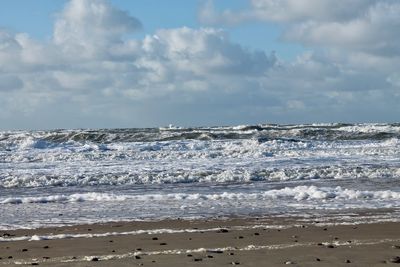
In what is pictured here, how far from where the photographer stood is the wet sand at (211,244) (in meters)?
6.79

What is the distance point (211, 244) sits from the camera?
805 centimetres

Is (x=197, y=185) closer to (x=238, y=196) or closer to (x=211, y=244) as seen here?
(x=238, y=196)

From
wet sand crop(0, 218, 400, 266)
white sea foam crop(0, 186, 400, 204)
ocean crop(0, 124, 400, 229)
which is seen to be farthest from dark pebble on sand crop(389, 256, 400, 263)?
white sea foam crop(0, 186, 400, 204)

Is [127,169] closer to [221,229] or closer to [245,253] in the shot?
[221,229]

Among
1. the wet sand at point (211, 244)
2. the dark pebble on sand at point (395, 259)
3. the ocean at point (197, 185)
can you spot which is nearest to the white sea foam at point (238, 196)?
the ocean at point (197, 185)

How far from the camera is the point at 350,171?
19219 millimetres

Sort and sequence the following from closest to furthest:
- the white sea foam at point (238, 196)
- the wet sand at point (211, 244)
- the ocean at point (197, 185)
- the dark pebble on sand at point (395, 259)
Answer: the dark pebble on sand at point (395, 259) → the wet sand at point (211, 244) → the ocean at point (197, 185) → the white sea foam at point (238, 196)

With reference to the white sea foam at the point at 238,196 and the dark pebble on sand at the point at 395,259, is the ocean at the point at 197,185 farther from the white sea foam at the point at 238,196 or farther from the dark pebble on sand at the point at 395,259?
the dark pebble on sand at the point at 395,259

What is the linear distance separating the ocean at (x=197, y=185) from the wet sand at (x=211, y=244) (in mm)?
1032

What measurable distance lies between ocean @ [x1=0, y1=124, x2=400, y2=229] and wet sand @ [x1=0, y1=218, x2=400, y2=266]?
1032 mm

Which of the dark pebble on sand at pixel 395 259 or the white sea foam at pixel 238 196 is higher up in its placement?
the dark pebble on sand at pixel 395 259

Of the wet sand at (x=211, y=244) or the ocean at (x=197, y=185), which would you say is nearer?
the wet sand at (x=211, y=244)

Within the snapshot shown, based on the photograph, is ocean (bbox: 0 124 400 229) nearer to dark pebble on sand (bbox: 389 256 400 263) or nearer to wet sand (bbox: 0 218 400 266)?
wet sand (bbox: 0 218 400 266)

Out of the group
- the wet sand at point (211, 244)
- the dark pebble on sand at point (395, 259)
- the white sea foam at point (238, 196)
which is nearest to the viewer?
the dark pebble on sand at point (395, 259)
